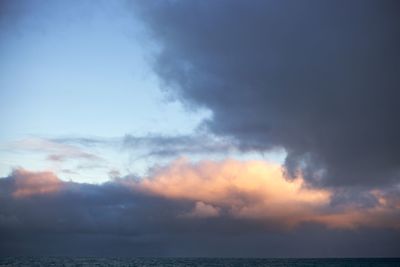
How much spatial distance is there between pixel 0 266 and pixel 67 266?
27664mm

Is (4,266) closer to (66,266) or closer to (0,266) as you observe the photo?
(0,266)

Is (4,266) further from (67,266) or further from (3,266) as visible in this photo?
(67,266)

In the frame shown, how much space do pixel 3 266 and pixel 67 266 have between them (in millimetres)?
26094

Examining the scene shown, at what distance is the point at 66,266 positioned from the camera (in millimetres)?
173250

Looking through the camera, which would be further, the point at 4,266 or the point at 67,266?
the point at 67,266

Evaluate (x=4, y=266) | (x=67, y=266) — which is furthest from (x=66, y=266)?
(x=4, y=266)

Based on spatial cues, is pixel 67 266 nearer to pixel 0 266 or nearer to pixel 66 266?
pixel 66 266

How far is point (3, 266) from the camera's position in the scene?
157625mm

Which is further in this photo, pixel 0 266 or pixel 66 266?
pixel 66 266

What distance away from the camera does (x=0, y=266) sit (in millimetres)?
155500

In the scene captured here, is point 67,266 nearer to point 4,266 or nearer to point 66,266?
point 66,266

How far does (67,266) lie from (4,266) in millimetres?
25715

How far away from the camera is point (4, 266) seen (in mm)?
157875

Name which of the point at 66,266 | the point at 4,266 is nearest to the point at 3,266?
the point at 4,266
